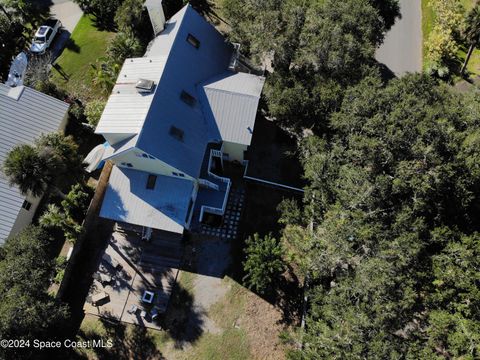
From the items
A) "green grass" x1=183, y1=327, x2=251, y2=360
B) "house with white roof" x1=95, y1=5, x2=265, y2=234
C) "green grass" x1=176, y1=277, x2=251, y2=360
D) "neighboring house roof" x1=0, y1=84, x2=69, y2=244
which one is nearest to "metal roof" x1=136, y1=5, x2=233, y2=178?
"house with white roof" x1=95, y1=5, x2=265, y2=234

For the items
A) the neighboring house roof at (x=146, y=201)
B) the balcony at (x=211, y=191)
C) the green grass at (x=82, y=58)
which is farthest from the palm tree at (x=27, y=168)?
the green grass at (x=82, y=58)

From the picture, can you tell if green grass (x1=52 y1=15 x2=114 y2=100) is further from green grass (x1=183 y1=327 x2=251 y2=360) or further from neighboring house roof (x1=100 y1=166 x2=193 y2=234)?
green grass (x1=183 y1=327 x2=251 y2=360)

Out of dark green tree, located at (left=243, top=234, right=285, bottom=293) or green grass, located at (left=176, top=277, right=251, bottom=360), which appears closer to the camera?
dark green tree, located at (left=243, top=234, right=285, bottom=293)

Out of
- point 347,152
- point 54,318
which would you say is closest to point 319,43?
point 347,152

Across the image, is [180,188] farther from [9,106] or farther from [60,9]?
[60,9]

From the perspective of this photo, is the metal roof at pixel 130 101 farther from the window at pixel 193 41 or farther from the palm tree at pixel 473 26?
the palm tree at pixel 473 26
